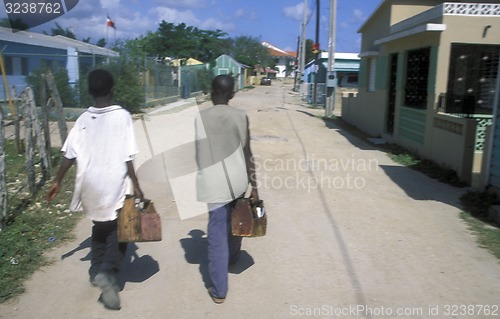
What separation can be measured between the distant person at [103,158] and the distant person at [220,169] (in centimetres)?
59

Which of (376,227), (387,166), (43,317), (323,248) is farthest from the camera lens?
(387,166)

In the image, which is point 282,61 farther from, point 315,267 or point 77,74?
point 315,267

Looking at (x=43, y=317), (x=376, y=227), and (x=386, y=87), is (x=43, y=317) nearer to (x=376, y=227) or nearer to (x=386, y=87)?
(x=376, y=227)

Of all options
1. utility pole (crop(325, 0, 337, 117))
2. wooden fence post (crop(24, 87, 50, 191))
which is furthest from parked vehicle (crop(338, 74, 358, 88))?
wooden fence post (crop(24, 87, 50, 191))

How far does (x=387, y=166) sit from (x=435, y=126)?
1.35 metres

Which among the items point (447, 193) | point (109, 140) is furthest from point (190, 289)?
point (447, 193)

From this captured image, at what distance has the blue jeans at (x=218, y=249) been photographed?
3.75 metres

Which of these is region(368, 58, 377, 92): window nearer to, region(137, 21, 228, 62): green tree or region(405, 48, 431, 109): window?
region(405, 48, 431, 109): window

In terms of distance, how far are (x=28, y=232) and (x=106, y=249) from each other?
74.5 inches

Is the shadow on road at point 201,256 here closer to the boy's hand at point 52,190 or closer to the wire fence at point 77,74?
the boy's hand at point 52,190

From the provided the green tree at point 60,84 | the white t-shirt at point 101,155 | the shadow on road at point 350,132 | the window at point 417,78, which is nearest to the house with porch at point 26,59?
the green tree at point 60,84

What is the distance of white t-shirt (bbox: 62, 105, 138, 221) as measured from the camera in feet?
11.7

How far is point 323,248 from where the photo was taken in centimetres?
498

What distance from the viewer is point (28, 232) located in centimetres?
519
